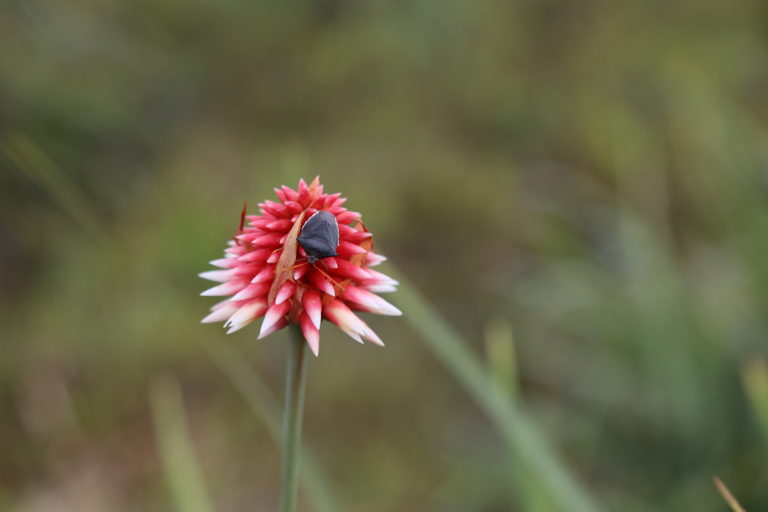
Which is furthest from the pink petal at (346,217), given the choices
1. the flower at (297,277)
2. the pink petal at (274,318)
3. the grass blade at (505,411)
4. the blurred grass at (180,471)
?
the blurred grass at (180,471)

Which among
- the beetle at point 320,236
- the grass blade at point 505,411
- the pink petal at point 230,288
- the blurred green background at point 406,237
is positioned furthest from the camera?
the blurred green background at point 406,237

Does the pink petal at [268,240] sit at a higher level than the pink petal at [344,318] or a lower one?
higher

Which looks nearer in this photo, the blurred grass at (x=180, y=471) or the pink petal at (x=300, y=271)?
the pink petal at (x=300, y=271)

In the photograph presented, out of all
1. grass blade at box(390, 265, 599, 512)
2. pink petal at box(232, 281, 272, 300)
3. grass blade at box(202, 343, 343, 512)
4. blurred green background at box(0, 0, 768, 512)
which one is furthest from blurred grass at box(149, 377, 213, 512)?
pink petal at box(232, 281, 272, 300)

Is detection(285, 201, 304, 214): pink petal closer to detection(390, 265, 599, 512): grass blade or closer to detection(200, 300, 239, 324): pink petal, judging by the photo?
detection(200, 300, 239, 324): pink petal

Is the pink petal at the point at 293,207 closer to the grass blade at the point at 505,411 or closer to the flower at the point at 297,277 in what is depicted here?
the flower at the point at 297,277

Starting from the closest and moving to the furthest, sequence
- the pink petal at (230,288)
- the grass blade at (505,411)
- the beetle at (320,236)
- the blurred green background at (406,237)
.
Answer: the beetle at (320,236)
the pink petal at (230,288)
the grass blade at (505,411)
the blurred green background at (406,237)

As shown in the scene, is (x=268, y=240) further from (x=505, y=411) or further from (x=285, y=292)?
(x=505, y=411)

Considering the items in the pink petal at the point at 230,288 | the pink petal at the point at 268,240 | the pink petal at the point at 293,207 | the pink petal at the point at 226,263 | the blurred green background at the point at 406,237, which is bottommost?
the pink petal at the point at 230,288
